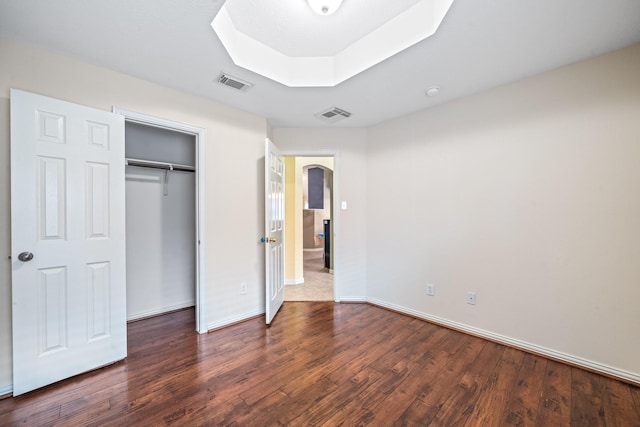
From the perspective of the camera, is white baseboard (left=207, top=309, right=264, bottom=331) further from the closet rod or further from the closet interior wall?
the closet rod

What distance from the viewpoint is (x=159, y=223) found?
10.3 ft

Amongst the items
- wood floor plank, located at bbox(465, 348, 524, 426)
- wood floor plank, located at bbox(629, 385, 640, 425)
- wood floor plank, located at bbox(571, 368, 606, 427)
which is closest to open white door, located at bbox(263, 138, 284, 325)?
wood floor plank, located at bbox(465, 348, 524, 426)

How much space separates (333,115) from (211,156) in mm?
1496

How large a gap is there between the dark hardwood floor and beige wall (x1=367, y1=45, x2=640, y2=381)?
1.13 feet

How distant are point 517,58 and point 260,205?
2793 mm

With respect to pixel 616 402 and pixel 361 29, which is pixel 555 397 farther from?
pixel 361 29

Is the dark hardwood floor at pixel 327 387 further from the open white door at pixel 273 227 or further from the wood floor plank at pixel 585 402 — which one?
the open white door at pixel 273 227

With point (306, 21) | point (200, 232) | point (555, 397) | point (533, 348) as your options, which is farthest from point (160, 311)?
point (533, 348)

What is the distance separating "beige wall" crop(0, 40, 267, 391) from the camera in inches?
67.4

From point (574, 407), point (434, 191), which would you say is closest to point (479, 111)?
point (434, 191)

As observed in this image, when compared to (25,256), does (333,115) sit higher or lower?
higher

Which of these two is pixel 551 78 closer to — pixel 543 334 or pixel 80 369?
pixel 543 334

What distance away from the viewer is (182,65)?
208 cm

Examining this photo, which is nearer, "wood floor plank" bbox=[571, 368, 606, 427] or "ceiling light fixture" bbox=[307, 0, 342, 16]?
"wood floor plank" bbox=[571, 368, 606, 427]
